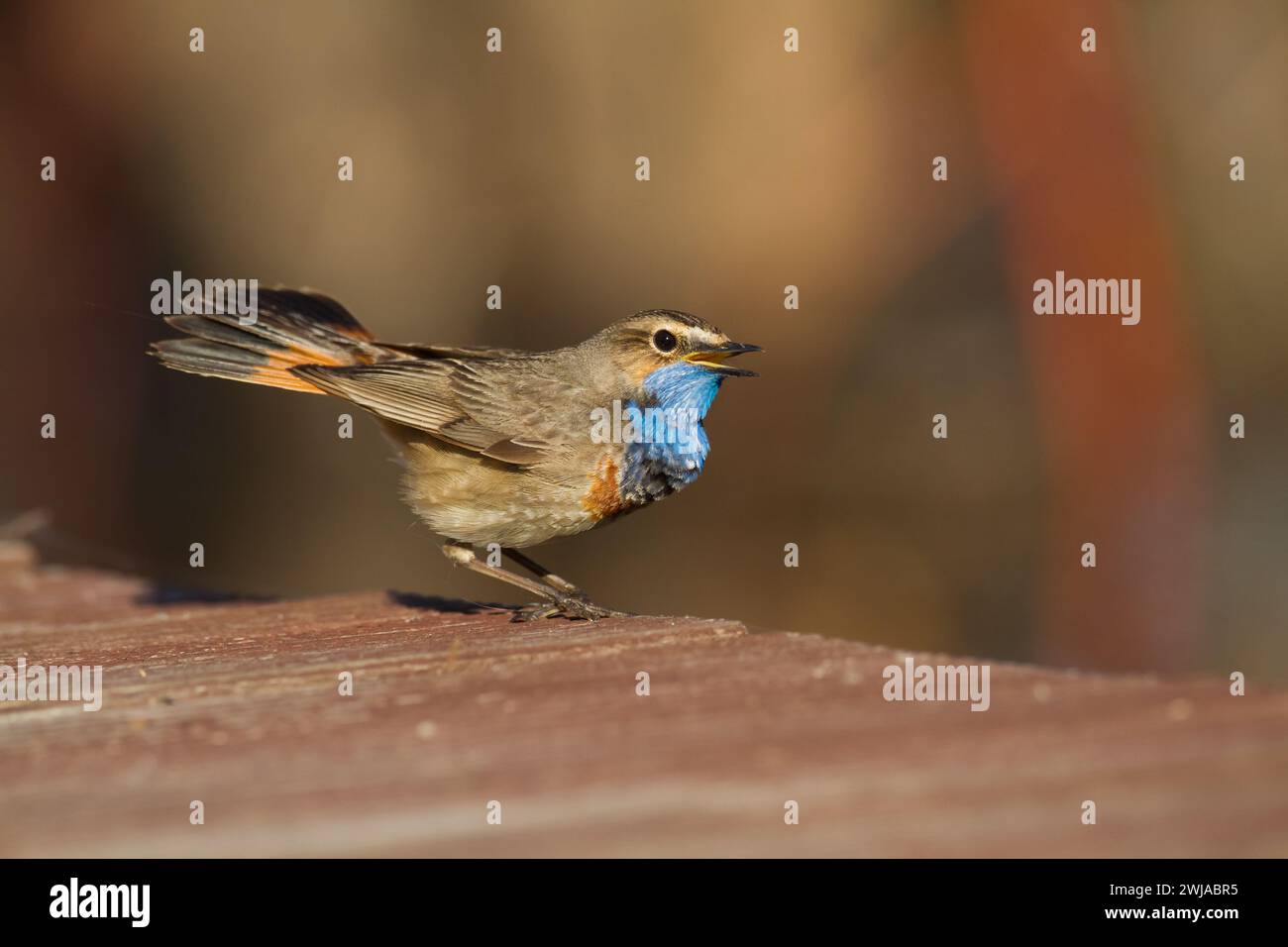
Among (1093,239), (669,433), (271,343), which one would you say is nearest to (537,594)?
(669,433)

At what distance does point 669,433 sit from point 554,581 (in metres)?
0.67

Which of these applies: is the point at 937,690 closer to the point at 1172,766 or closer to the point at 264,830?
the point at 1172,766

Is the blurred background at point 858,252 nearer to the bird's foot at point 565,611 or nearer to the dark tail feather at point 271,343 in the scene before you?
the dark tail feather at point 271,343

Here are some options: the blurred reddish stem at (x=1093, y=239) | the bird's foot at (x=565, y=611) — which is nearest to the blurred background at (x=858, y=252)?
the blurred reddish stem at (x=1093, y=239)

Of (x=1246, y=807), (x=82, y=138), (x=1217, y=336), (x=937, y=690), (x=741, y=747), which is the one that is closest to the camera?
(x=1246, y=807)

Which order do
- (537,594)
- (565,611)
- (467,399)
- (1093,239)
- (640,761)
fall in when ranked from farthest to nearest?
(1093,239)
(467,399)
(537,594)
(565,611)
(640,761)

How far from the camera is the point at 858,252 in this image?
10805mm

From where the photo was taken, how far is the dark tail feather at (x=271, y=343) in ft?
19.1

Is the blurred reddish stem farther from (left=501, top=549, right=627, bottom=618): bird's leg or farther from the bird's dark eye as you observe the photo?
(left=501, top=549, right=627, bottom=618): bird's leg

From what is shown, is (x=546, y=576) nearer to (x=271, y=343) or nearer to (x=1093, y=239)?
(x=271, y=343)

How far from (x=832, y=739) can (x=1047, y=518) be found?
28.6ft

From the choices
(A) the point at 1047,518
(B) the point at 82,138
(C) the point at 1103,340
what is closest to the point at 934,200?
(C) the point at 1103,340

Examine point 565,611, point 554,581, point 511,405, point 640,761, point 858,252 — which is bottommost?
point 640,761

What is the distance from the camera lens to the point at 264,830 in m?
2.23
